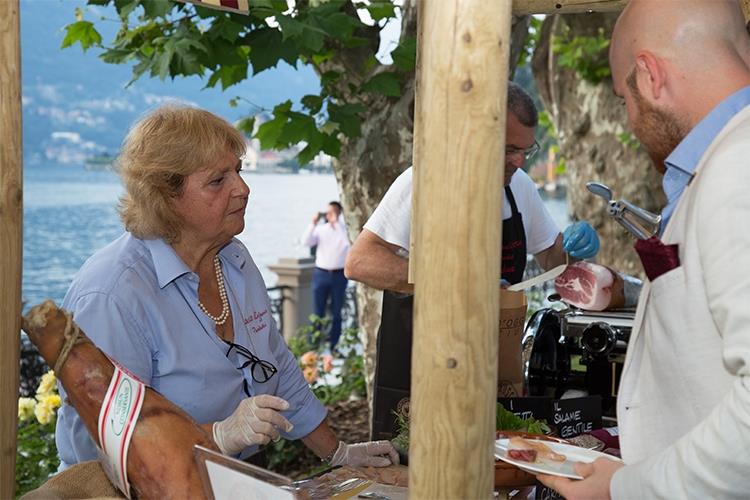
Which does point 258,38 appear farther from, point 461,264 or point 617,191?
point 617,191

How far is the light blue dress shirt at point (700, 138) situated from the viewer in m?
1.75

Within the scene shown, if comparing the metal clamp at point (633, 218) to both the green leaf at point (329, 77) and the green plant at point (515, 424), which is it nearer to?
the green plant at point (515, 424)

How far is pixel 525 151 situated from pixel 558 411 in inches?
50.1

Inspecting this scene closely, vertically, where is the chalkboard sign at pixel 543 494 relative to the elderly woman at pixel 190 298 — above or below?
below

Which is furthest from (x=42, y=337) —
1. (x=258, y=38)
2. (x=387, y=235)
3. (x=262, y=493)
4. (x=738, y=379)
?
(x=258, y=38)

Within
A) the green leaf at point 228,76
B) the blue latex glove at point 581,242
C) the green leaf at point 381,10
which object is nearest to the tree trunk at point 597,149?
the green leaf at point 381,10

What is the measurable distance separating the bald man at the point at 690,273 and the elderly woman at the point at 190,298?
1.00 metres

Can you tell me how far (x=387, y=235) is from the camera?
152 inches

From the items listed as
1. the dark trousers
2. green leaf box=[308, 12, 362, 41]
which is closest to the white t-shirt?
green leaf box=[308, 12, 362, 41]

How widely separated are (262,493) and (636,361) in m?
0.76

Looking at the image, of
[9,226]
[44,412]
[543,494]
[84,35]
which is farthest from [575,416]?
[84,35]

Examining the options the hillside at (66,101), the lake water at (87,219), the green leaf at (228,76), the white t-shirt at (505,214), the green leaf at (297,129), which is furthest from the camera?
the hillside at (66,101)

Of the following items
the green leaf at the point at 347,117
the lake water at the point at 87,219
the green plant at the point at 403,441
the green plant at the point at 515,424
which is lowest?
the lake water at the point at 87,219

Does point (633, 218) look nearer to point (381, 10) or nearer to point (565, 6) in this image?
point (565, 6)
